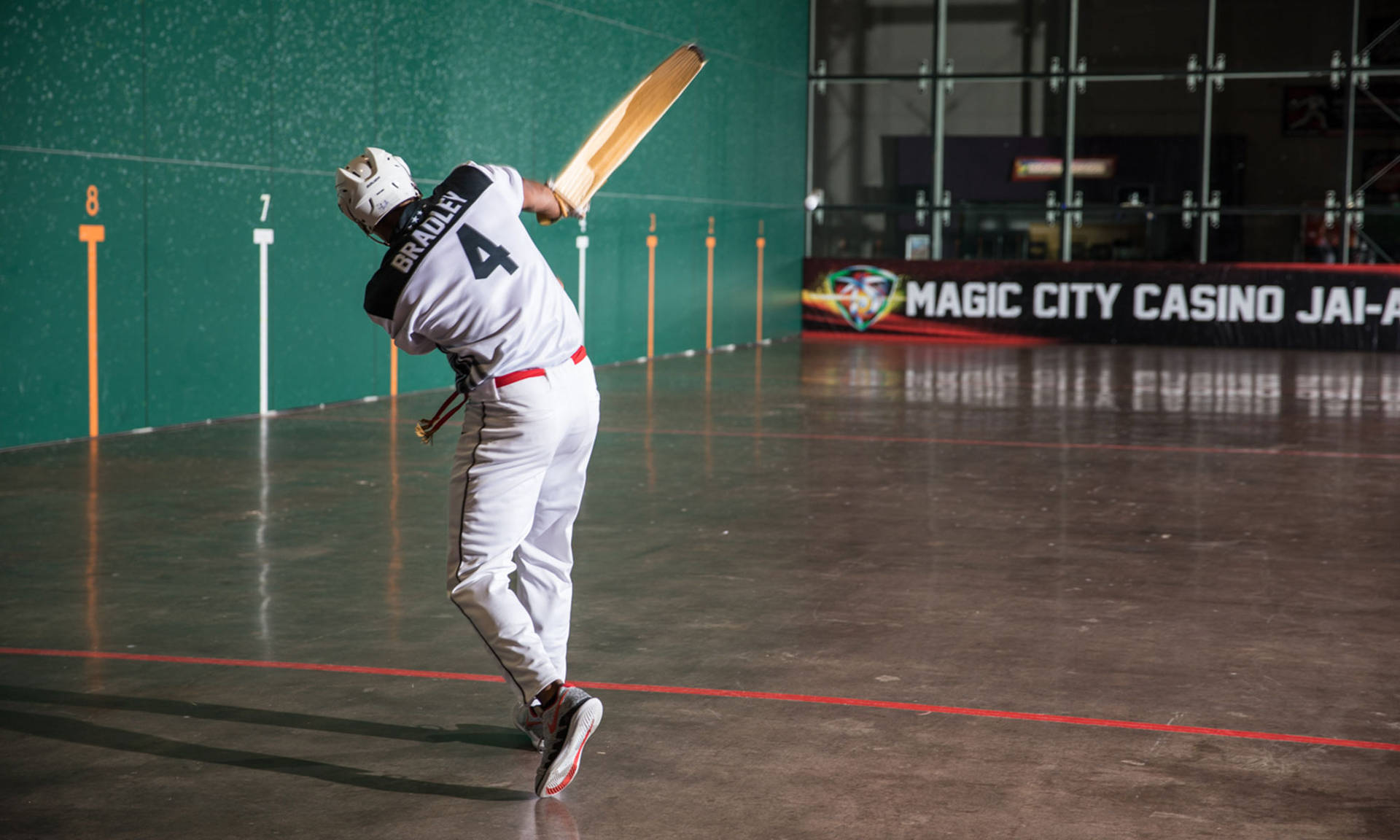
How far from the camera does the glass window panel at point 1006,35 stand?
75.8 ft

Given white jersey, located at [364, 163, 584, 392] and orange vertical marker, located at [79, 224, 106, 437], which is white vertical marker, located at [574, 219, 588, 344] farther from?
white jersey, located at [364, 163, 584, 392]

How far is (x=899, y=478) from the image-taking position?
29.1 feet

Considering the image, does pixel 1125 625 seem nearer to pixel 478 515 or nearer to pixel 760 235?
pixel 478 515

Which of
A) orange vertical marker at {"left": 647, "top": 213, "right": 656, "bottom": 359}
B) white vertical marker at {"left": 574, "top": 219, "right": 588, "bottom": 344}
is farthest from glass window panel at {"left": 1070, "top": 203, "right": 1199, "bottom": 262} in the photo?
white vertical marker at {"left": 574, "top": 219, "right": 588, "bottom": 344}

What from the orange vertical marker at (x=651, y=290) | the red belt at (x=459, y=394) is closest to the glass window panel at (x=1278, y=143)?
the orange vertical marker at (x=651, y=290)

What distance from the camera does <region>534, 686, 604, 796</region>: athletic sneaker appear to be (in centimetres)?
372

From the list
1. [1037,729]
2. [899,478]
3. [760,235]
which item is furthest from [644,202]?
[1037,729]

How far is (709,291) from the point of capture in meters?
20.1

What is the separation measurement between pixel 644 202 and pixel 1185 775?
14547mm

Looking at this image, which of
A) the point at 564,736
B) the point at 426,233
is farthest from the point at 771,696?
the point at 426,233

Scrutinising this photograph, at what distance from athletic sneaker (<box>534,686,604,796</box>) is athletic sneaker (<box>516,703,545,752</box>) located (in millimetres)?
188

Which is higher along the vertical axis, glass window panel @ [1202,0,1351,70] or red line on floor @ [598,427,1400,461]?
glass window panel @ [1202,0,1351,70]

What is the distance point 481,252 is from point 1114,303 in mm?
19014

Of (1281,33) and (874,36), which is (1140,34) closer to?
(1281,33)
